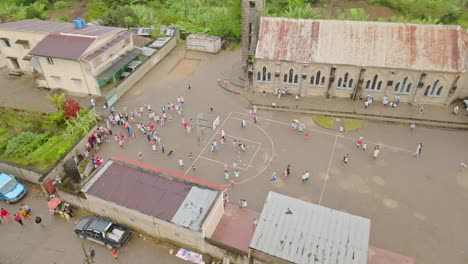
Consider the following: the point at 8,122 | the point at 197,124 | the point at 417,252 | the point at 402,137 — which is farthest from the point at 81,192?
the point at 402,137

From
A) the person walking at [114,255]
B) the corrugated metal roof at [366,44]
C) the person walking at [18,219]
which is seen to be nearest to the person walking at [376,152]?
the corrugated metal roof at [366,44]

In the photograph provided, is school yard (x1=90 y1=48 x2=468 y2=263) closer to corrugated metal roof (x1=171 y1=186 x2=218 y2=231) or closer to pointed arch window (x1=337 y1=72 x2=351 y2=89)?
corrugated metal roof (x1=171 y1=186 x2=218 y2=231)

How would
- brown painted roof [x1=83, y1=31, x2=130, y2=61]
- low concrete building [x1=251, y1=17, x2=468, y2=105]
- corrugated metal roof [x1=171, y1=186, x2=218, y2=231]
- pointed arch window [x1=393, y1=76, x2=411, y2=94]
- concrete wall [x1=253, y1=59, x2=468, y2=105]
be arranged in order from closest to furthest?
corrugated metal roof [x1=171, y1=186, x2=218, y2=231], low concrete building [x1=251, y1=17, x2=468, y2=105], concrete wall [x1=253, y1=59, x2=468, y2=105], pointed arch window [x1=393, y1=76, x2=411, y2=94], brown painted roof [x1=83, y1=31, x2=130, y2=61]

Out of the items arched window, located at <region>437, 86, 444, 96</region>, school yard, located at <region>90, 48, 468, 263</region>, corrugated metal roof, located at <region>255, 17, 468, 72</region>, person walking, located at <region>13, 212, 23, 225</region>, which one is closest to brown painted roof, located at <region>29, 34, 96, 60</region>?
school yard, located at <region>90, 48, 468, 263</region>

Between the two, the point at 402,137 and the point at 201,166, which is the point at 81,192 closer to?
the point at 201,166

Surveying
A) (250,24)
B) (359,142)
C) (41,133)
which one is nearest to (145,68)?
(250,24)

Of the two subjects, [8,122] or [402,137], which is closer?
[402,137]

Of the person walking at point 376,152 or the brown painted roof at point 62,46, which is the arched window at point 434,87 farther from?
the brown painted roof at point 62,46
